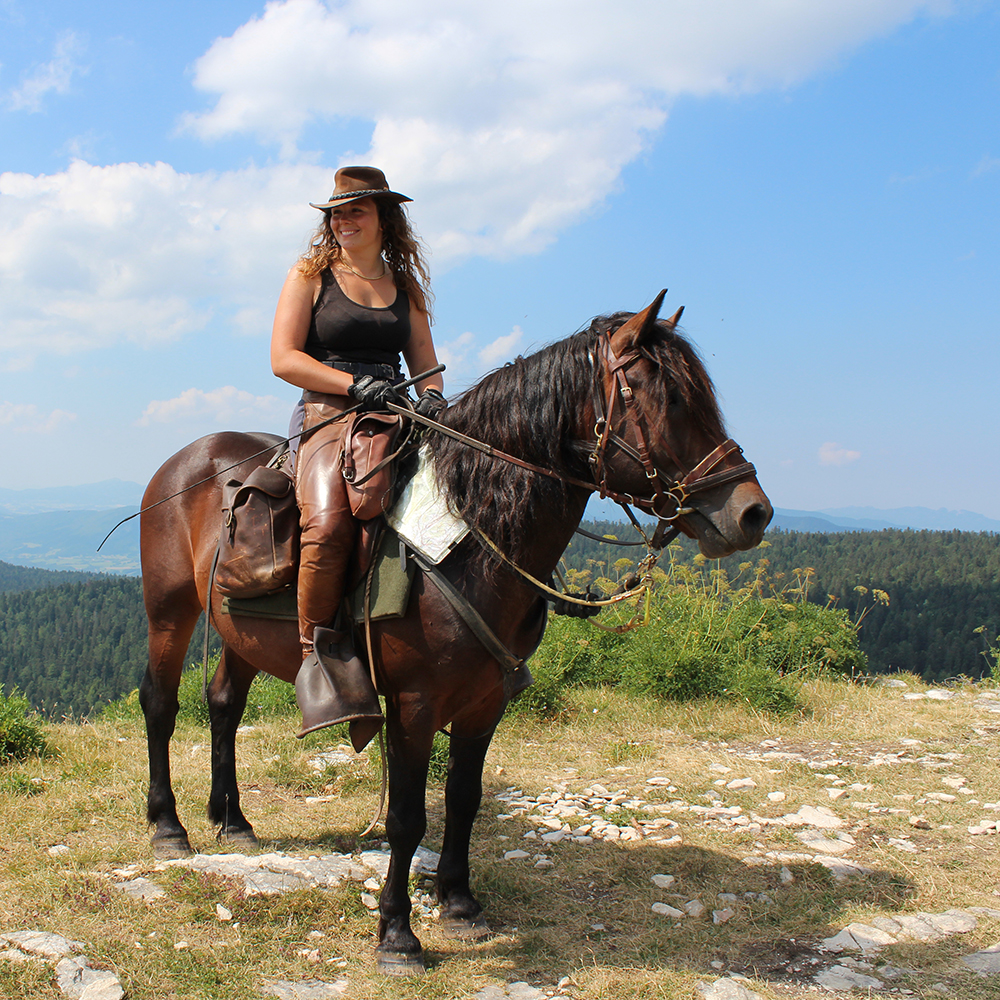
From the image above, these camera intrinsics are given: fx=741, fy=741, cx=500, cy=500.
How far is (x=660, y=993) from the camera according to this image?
9.12 feet

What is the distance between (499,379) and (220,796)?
10.3ft

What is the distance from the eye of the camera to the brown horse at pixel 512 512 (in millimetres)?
2477

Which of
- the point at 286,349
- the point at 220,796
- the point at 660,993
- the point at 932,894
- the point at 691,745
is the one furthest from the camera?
the point at 691,745

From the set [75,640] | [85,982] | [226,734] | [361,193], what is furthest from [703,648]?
[75,640]

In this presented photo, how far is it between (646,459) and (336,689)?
4.75ft

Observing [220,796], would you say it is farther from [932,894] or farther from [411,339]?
[932,894]

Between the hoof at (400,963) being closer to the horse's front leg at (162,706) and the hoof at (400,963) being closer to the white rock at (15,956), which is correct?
the white rock at (15,956)

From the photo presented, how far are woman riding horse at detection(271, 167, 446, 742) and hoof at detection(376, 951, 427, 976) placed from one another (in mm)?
920

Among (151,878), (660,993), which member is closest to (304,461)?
(151,878)

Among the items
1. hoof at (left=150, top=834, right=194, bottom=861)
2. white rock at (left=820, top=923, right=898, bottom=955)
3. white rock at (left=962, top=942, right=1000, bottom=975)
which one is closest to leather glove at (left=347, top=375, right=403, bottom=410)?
hoof at (left=150, top=834, right=194, bottom=861)

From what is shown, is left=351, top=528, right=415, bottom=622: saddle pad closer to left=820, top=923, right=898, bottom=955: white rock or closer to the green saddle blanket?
the green saddle blanket

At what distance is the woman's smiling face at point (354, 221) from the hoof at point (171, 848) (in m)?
3.24

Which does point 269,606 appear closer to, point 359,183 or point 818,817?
point 359,183

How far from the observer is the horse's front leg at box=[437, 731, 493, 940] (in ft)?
11.1
